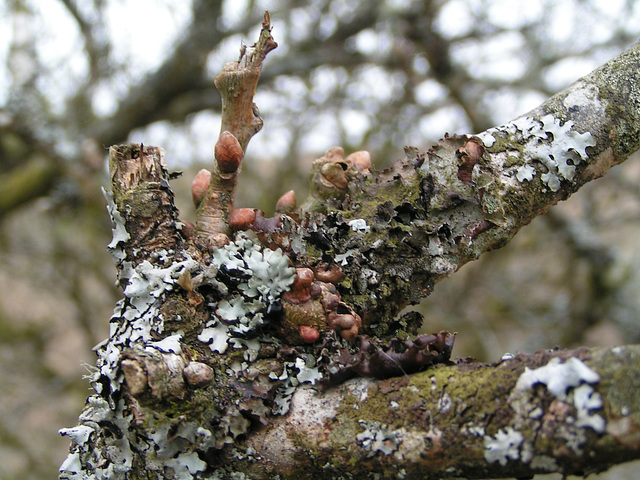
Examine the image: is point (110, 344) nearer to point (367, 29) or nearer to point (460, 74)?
point (460, 74)

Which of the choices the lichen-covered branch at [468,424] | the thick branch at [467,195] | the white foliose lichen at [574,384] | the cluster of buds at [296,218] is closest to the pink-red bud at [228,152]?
the cluster of buds at [296,218]

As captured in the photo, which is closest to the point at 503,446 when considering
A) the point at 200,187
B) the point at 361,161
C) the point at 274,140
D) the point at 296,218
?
the point at 296,218

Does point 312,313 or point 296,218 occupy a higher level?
point 296,218

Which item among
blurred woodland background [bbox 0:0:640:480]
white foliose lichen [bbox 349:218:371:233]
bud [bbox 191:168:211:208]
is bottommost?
white foliose lichen [bbox 349:218:371:233]

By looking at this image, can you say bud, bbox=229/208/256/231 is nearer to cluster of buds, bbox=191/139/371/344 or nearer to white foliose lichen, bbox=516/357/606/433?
cluster of buds, bbox=191/139/371/344

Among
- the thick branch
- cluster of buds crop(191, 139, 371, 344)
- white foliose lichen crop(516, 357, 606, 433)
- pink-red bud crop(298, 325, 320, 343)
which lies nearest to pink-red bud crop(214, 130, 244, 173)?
cluster of buds crop(191, 139, 371, 344)

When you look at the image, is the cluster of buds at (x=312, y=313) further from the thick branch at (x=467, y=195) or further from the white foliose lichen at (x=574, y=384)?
the white foliose lichen at (x=574, y=384)

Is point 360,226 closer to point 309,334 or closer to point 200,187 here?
point 309,334

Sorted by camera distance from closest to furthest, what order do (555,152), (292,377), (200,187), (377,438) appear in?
(377,438), (292,377), (555,152), (200,187)
